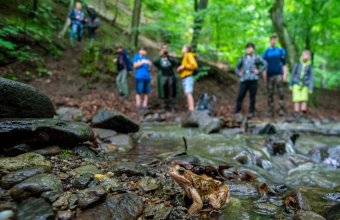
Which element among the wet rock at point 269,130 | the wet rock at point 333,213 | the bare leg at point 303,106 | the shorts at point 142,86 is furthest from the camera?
the bare leg at point 303,106

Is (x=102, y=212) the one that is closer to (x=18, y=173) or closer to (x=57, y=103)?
(x=18, y=173)

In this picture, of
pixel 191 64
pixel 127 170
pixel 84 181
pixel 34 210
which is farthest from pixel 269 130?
pixel 34 210

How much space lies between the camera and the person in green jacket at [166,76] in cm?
1057

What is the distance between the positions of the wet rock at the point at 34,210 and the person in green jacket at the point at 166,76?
8.12 meters

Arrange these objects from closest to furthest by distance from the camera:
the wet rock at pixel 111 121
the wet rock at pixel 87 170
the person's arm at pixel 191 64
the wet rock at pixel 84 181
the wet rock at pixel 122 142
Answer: the wet rock at pixel 84 181
the wet rock at pixel 87 170
the wet rock at pixel 122 142
the wet rock at pixel 111 121
the person's arm at pixel 191 64

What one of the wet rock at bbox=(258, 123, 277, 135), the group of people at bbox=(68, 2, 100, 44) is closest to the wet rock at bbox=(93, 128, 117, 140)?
the wet rock at bbox=(258, 123, 277, 135)

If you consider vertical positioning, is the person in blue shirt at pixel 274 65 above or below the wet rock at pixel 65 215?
above

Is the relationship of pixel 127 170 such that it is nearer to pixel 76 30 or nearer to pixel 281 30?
pixel 76 30

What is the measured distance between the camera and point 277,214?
336 cm

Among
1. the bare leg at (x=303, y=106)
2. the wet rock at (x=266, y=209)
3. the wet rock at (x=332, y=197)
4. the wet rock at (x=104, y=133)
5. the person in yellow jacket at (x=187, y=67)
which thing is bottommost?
the wet rock at (x=266, y=209)

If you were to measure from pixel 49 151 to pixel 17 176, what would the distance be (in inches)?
38.4

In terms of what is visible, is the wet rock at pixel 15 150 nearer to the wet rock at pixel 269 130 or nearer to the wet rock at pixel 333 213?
the wet rock at pixel 333 213

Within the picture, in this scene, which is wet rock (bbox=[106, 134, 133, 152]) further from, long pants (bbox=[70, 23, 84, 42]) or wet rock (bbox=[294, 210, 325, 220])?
long pants (bbox=[70, 23, 84, 42])

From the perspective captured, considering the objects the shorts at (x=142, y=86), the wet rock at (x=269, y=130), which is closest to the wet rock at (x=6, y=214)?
the wet rock at (x=269, y=130)
